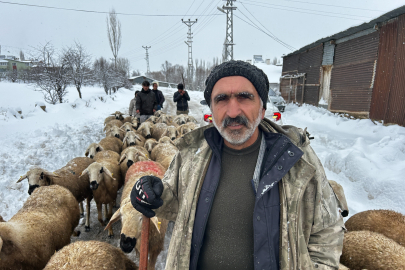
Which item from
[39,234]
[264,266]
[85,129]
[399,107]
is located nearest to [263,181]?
[264,266]

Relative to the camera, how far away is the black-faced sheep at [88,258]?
88.2 inches

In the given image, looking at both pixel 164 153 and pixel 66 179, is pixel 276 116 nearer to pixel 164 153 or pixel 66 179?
pixel 164 153

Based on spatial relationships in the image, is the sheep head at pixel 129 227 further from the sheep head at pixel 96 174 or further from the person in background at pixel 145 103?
the person in background at pixel 145 103

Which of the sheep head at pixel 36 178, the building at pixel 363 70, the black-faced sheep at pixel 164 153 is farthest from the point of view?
the building at pixel 363 70

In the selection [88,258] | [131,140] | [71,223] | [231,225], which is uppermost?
[231,225]

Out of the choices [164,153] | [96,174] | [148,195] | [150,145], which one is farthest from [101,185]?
[148,195]

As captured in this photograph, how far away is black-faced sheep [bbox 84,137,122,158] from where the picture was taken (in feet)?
20.4

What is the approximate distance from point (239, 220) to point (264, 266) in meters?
0.29

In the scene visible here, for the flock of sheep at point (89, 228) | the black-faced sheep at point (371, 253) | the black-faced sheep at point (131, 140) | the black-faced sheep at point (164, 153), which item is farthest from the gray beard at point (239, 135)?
the black-faced sheep at point (131, 140)

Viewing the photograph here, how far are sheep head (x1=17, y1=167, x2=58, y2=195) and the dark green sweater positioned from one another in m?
3.91

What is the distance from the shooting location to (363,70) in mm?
9188

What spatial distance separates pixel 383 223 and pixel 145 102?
847 cm

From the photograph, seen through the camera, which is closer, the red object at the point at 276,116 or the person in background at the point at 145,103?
the red object at the point at 276,116

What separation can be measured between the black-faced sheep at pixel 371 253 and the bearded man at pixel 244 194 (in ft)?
4.87
